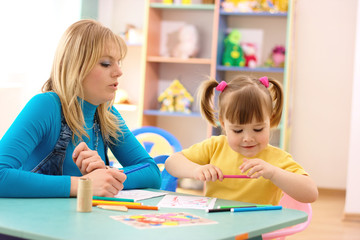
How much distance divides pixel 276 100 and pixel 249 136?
0.22m

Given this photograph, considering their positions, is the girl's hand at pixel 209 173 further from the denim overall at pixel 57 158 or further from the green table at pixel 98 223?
the denim overall at pixel 57 158

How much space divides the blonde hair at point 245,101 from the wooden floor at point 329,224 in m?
1.59

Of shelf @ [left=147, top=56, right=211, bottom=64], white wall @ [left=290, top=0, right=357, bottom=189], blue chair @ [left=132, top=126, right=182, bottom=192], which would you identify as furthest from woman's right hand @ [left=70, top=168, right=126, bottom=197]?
white wall @ [left=290, top=0, right=357, bottom=189]

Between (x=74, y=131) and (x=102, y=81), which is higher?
(x=102, y=81)

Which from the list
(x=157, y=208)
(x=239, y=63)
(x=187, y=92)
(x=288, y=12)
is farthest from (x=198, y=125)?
(x=157, y=208)

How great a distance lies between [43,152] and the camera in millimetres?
1420

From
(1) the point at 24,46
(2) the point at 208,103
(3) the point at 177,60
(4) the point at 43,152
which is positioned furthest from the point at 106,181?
(3) the point at 177,60

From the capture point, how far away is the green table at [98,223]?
0.90 metres

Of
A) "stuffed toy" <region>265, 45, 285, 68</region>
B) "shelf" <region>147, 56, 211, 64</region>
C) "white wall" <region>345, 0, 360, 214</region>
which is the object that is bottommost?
"white wall" <region>345, 0, 360, 214</region>

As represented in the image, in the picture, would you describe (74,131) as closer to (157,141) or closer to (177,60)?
(157,141)

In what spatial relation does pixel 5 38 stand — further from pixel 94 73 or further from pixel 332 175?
pixel 332 175

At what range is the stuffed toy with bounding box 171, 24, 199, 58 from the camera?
4387 mm

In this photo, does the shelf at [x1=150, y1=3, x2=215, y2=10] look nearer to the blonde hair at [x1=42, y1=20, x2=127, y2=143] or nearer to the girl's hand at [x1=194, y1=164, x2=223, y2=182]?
the blonde hair at [x1=42, y1=20, x2=127, y2=143]

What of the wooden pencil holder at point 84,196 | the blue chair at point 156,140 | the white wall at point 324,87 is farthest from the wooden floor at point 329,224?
the wooden pencil holder at point 84,196
